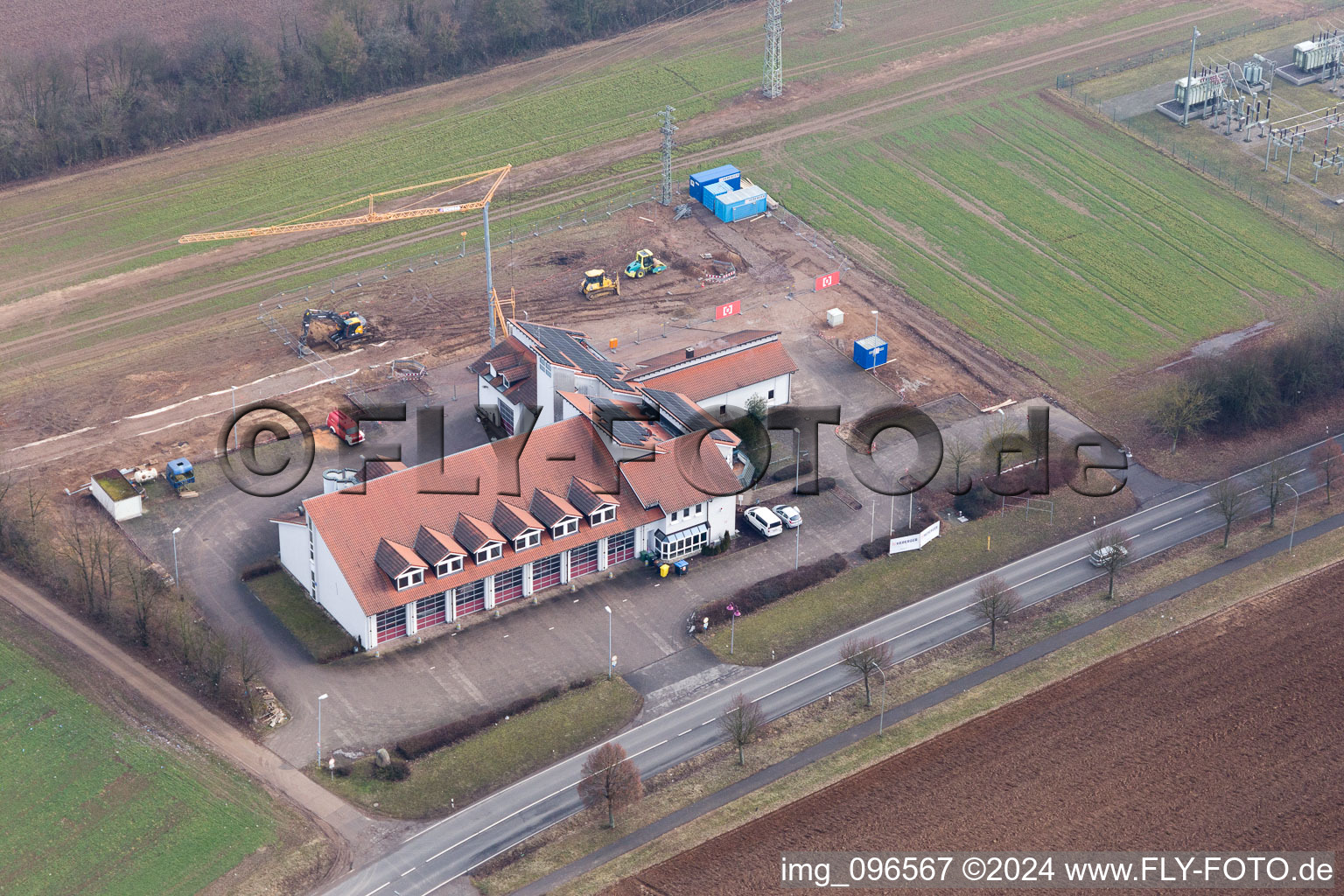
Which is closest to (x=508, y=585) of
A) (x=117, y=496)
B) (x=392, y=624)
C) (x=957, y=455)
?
(x=392, y=624)

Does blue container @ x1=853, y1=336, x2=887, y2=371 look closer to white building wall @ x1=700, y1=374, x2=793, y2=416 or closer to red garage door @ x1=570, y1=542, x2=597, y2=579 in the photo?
white building wall @ x1=700, y1=374, x2=793, y2=416

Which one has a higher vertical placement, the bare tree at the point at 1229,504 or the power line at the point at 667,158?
the power line at the point at 667,158

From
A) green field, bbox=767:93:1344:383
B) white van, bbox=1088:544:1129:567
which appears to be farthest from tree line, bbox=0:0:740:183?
white van, bbox=1088:544:1129:567

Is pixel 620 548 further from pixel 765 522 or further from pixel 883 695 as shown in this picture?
pixel 883 695

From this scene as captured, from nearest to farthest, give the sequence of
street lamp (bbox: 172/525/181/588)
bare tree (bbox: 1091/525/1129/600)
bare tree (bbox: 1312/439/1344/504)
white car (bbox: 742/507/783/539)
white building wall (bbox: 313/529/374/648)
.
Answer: white building wall (bbox: 313/529/374/648) < street lamp (bbox: 172/525/181/588) < bare tree (bbox: 1091/525/1129/600) < white car (bbox: 742/507/783/539) < bare tree (bbox: 1312/439/1344/504)

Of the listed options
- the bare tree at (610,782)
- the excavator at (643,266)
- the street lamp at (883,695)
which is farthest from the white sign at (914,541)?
the excavator at (643,266)

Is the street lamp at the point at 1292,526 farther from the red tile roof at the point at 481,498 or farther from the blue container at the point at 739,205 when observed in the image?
the blue container at the point at 739,205
